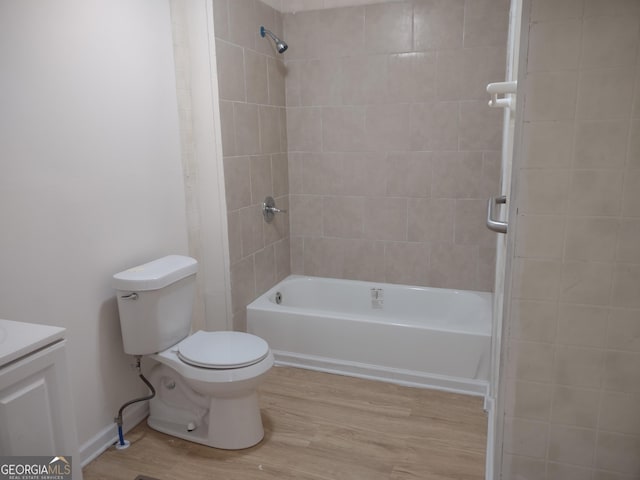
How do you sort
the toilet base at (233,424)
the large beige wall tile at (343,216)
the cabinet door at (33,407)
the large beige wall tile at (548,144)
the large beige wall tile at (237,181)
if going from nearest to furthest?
the cabinet door at (33,407)
the large beige wall tile at (548,144)
the toilet base at (233,424)
the large beige wall tile at (237,181)
the large beige wall tile at (343,216)

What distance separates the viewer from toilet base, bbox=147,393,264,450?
2223mm

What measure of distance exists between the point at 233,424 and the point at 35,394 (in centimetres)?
103

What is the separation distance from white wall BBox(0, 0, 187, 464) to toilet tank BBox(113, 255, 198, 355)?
3.9 inches

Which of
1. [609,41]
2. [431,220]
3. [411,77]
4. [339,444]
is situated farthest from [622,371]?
[411,77]

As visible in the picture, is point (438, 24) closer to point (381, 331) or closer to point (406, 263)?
point (406, 263)

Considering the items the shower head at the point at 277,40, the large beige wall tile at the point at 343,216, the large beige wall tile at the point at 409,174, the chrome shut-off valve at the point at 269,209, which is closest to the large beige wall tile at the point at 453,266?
the large beige wall tile at the point at 409,174

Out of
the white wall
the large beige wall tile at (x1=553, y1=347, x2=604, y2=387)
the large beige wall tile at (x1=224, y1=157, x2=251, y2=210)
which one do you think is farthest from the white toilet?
the large beige wall tile at (x1=553, y1=347, x2=604, y2=387)

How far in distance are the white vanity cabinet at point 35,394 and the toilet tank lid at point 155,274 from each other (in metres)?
0.61

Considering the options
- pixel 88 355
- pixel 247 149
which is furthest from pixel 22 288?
pixel 247 149

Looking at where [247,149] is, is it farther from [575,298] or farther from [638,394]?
[638,394]

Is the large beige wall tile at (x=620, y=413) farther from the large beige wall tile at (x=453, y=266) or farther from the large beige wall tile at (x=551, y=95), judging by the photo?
the large beige wall tile at (x=453, y=266)

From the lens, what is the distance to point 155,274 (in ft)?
7.14

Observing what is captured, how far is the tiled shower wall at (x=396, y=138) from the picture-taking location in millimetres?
3016

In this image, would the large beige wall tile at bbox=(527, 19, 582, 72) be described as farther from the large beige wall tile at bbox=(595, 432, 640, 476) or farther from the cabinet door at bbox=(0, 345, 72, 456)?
the cabinet door at bbox=(0, 345, 72, 456)
